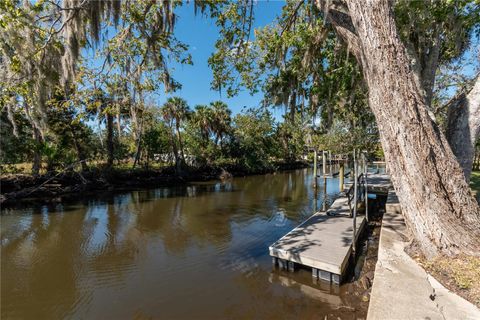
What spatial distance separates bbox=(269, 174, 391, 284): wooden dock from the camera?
448cm

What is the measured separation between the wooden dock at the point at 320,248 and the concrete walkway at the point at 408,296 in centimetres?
96

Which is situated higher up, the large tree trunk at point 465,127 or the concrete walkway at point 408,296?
the large tree trunk at point 465,127

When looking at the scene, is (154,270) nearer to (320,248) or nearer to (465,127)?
(320,248)

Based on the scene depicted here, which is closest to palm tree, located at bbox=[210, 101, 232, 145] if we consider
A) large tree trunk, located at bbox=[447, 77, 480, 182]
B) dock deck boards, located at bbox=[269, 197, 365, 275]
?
dock deck boards, located at bbox=[269, 197, 365, 275]

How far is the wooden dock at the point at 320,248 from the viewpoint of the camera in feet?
14.7

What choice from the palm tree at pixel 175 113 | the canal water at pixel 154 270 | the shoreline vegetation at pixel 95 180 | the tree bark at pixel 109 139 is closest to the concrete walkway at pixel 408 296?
the canal water at pixel 154 270

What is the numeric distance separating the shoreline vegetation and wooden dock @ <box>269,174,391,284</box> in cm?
1156

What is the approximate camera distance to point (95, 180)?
15.1 metres

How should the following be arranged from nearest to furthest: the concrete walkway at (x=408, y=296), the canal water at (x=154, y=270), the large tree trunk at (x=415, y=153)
→ the concrete walkway at (x=408, y=296)
the large tree trunk at (x=415, y=153)
the canal water at (x=154, y=270)

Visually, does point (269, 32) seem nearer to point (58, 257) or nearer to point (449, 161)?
point (449, 161)

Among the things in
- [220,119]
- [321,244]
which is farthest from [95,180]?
[321,244]

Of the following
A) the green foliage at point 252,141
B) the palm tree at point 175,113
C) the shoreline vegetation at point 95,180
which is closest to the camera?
the shoreline vegetation at point 95,180

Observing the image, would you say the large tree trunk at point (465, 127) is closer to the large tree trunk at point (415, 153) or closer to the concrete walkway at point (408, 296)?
the large tree trunk at point (415, 153)

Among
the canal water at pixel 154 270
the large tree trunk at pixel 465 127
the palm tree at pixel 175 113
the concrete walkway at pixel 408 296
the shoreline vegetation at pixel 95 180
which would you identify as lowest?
the canal water at pixel 154 270
